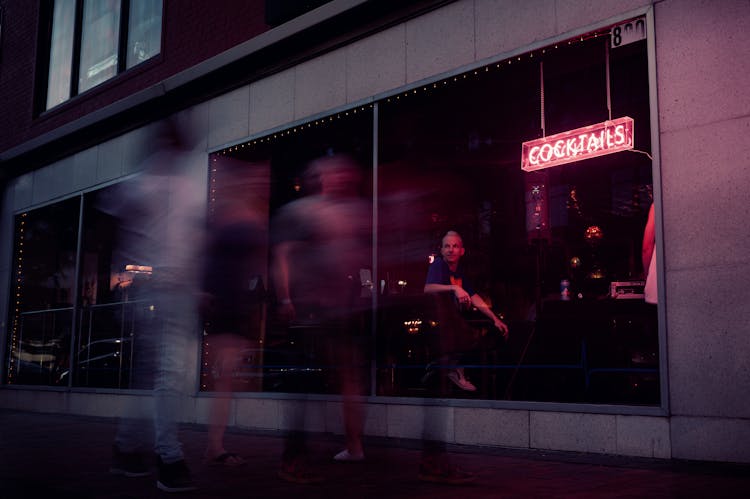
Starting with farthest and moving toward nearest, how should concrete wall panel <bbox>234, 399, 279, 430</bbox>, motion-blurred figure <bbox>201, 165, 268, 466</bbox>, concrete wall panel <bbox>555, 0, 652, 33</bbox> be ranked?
concrete wall panel <bbox>234, 399, 279, 430</bbox>, concrete wall panel <bbox>555, 0, 652, 33</bbox>, motion-blurred figure <bbox>201, 165, 268, 466</bbox>

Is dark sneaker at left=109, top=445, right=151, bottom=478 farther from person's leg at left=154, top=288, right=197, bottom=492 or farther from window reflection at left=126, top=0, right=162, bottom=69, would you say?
window reflection at left=126, top=0, right=162, bottom=69

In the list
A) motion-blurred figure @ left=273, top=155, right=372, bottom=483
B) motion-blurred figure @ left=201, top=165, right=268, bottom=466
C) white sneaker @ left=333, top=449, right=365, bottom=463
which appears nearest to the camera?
motion-blurred figure @ left=273, top=155, right=372, bottom=483

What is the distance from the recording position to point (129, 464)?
15.3ft

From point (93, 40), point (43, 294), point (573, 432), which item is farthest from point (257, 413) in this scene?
point (93, 40)

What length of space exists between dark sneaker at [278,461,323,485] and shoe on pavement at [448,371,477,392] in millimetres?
2419

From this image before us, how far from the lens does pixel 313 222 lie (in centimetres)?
452

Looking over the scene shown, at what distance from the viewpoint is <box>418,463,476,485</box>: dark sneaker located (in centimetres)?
413

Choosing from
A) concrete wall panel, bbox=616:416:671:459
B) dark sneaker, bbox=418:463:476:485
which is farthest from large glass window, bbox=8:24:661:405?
dark sneaker, bbox=418:463:476:485

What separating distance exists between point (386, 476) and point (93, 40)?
10.8 m

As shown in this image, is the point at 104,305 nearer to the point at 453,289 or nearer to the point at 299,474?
the point at 453,289

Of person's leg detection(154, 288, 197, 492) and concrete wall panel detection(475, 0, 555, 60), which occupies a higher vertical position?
concrete wall panel detection(475, 0, 555, 60)

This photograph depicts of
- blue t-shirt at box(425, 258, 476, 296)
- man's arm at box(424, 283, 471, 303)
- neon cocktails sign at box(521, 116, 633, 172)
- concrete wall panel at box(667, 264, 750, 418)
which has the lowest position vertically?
concrete wall panel at box(667, 264, 750, 418)

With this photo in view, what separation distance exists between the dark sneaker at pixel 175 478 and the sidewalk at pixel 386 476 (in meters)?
0.06

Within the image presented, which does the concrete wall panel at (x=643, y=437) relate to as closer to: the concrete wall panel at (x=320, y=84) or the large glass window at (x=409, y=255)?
the large glass window at (x=409, y=255)
